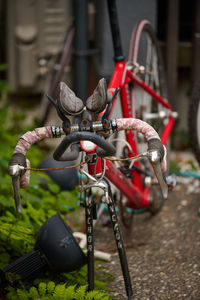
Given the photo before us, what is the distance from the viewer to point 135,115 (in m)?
3.19

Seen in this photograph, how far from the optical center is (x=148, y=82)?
3.59 meters

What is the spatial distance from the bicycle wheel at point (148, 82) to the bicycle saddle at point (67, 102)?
124 cm

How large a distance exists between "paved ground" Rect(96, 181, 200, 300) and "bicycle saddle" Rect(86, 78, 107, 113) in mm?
1031

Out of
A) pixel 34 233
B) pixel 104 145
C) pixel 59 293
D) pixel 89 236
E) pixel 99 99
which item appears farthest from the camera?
pixel 34 233

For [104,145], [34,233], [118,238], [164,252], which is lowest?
[164,252]

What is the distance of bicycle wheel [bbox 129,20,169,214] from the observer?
10.9ft

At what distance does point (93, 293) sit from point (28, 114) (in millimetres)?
4008

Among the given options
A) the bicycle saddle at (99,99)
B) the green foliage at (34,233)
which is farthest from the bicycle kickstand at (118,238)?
the bicycle saddle at (99,99)

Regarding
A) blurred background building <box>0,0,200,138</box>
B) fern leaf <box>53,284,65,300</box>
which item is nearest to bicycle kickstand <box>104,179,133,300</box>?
fern leaf <box>53,284,65,300</box>

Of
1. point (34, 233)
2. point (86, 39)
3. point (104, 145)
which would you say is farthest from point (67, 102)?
point (86, 39)

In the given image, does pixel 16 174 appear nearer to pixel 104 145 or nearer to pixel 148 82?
pixel 104 145

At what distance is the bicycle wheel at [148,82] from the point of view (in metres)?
3.32

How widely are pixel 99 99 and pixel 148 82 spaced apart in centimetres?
161

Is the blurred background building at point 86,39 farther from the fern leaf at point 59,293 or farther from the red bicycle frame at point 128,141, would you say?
the fern leaf at point 59,293
